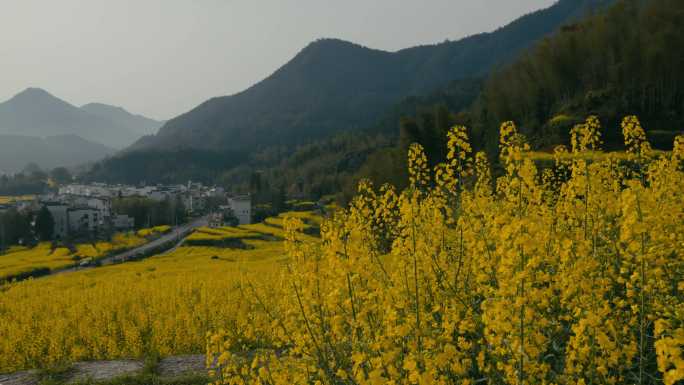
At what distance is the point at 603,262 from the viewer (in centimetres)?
515

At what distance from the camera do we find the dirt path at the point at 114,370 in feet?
27.9

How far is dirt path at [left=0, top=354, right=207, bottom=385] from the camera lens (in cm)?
852

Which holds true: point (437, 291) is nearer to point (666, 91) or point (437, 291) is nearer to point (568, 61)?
point (666, 91)

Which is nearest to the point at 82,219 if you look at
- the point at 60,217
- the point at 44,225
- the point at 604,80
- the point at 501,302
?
the point at 60,217

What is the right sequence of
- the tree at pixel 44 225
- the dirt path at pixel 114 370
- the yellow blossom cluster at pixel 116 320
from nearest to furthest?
the dirt path at pixel 114 370, the yellow blossom cluster at pixel 116 320, the tree at pixel 44 225

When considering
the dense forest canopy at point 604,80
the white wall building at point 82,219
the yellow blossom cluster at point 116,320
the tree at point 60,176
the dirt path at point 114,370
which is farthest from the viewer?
the tree at point 60,176

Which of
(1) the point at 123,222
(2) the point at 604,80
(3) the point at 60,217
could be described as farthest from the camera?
(1) the point at 123,222

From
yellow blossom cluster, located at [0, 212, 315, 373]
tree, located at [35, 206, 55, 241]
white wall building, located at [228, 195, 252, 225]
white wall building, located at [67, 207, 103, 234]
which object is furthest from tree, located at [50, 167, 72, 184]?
yellow blossom cluster, located at [0, 212, 315, 373]

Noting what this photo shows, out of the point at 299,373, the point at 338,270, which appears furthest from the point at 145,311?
the point at 338,270

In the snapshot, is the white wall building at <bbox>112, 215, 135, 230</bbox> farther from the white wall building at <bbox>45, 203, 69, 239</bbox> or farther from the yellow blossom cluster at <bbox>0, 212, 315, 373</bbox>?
the yellow blossom cluster at <bbox>0, 212, 315, 373</bbox>

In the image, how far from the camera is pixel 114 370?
29.3 feet

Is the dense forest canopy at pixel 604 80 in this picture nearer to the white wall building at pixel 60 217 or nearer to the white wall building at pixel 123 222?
the white wall building at pixel 123 222

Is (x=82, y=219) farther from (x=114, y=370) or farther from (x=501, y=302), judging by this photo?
(x=501, y=302)

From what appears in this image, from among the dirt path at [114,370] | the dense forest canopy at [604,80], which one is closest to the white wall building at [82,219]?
the dense forest canopy at [604,80]
